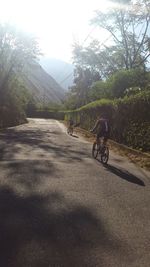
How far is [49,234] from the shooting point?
18.3 feet

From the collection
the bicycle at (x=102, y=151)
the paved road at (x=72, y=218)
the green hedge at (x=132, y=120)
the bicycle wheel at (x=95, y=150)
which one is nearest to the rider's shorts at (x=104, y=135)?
the bicycle at (x=102, y=151)

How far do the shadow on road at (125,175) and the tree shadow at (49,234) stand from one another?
11.3 feet

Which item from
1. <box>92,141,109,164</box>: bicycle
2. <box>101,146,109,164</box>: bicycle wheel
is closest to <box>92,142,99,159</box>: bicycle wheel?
<box>92,141,109,164</box>: bicycle

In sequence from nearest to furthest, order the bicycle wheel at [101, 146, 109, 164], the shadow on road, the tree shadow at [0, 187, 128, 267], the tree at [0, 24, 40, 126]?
the tree shadow at [0, 187, 128, 267]
the shadow on road
the bicycle wheel at [101, 146, 109, 164]
the tree at [0, 24, 40, 126]

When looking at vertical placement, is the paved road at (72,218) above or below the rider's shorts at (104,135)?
below

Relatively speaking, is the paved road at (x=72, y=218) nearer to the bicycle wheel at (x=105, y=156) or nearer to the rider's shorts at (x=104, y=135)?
the bicycle wheel at (x=105, y=156)

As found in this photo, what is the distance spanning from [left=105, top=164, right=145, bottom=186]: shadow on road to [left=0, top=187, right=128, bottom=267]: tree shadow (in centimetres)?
346

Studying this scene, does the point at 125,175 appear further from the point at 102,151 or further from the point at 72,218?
the point at 72,218

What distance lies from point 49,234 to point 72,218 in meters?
0.93

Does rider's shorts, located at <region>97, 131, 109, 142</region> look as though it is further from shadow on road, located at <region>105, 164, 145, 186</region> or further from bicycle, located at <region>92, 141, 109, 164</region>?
shadow on road, located at <region>105, 164, 145, 186</region>

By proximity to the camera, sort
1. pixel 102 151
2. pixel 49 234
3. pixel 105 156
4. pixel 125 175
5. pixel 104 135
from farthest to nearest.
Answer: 1. pixel 104 135
2. pixel 102 151
3. pixel 105 156
4. pixel 125 175
5. pixel 49 234

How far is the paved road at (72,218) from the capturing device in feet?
15.7

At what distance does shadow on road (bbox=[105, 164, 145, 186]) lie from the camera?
10630mm

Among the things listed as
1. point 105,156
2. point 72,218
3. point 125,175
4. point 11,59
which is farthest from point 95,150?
point 11,59
